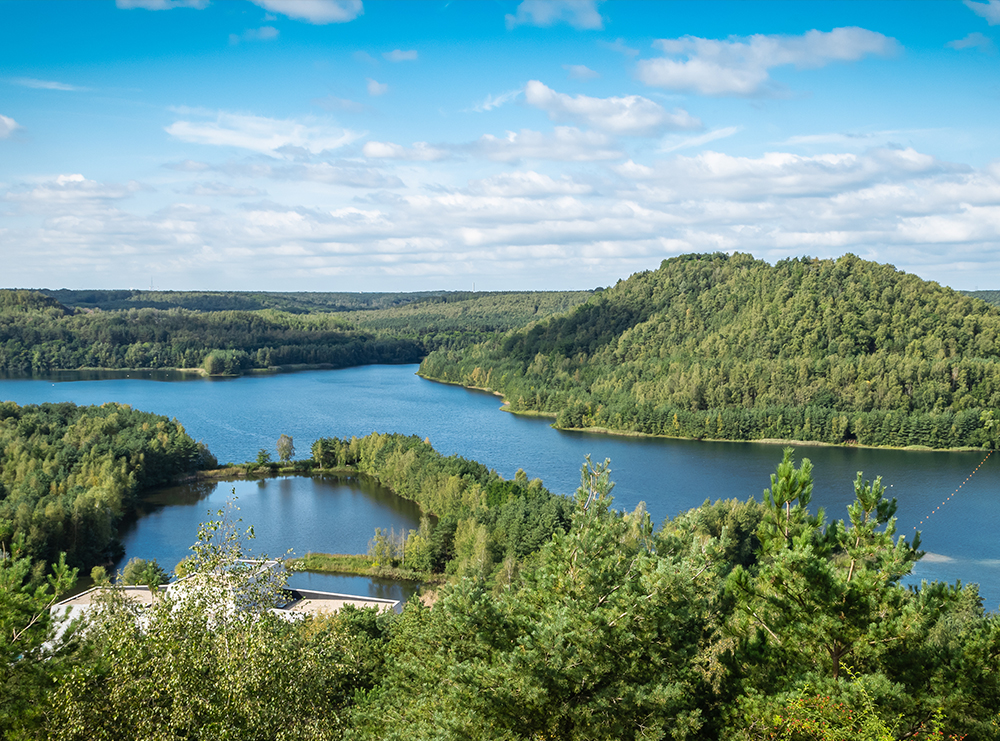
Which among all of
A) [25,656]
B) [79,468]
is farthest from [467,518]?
[25,656]

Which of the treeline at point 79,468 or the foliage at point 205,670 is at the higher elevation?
the foliage at point 205,670

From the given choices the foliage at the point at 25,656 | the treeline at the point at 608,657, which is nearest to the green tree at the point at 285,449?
the treeline at the point at 608,657

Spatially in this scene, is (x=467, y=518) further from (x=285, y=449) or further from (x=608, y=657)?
(x=608, y=657)

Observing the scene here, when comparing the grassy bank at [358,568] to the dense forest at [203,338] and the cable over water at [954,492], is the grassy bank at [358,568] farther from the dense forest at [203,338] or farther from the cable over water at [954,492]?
the dense forest at [203,338]

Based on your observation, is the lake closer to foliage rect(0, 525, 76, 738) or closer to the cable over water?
the cable over water

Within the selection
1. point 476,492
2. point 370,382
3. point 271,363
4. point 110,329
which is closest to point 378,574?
point 476,492

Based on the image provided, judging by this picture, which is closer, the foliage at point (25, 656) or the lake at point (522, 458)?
the foliage at point (25, 656)
